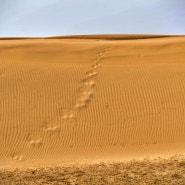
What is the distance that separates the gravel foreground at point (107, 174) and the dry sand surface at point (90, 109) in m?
0.44

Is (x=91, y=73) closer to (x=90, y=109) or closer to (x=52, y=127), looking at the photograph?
(x=90, y=109)

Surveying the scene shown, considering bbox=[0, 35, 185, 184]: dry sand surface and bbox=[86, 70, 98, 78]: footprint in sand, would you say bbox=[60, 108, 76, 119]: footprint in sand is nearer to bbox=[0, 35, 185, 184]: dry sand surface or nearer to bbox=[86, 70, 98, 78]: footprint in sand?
bbox=[0, 35, 185, 184]: dry sand surface

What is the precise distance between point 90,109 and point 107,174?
12.5ft

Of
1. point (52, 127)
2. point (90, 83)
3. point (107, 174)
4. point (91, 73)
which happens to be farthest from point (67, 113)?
point (107, 174)

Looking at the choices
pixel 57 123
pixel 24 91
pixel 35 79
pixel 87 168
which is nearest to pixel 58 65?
pixel 35 79

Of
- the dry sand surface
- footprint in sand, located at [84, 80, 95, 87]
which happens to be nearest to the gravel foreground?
the dry sand surface

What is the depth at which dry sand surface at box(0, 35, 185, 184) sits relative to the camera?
774 cm

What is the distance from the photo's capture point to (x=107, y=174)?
19.6 feet

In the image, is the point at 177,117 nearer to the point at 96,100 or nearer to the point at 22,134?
the point at 96,100

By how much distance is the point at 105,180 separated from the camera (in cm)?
572

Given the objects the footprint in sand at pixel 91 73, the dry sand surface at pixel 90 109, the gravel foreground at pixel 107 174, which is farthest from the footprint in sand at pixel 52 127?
the footprint in sand at pixel 91 73

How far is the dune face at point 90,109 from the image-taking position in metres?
7.81

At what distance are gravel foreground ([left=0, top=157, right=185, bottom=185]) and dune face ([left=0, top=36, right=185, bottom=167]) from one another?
0.66m

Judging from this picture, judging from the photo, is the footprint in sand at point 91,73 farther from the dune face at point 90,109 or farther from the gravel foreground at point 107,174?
the gravel foreground at point 107,174
